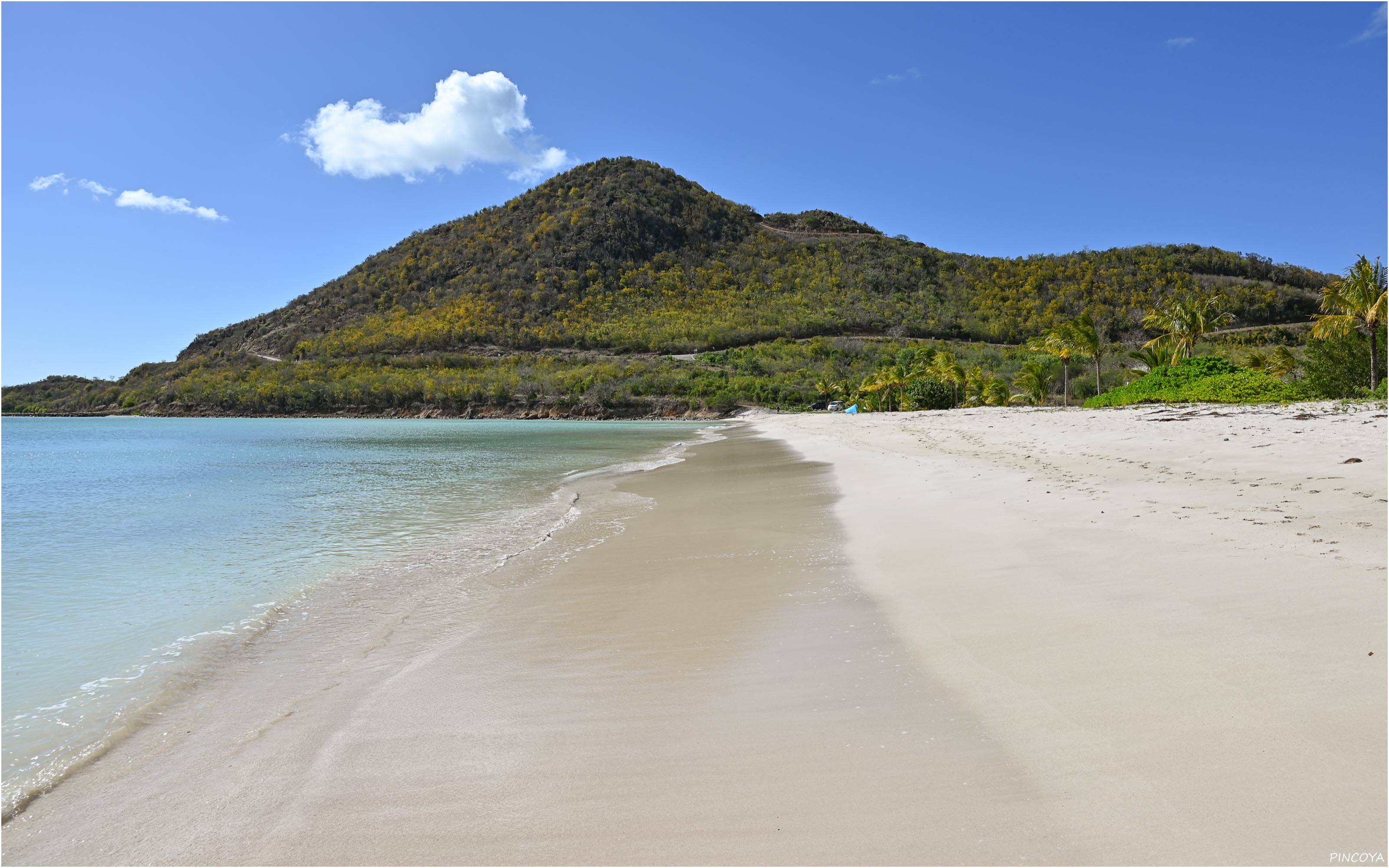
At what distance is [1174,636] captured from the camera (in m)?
3.76

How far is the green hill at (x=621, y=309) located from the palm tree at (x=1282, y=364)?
4396 cm

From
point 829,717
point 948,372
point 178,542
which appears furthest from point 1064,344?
point 829,717

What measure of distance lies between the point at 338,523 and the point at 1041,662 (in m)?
9.84

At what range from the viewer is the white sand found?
229 centimetres

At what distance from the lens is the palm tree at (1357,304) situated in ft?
70.0

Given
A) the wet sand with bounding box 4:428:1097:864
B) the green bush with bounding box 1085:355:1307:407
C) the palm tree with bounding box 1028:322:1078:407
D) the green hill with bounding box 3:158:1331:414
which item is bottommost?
the wet sand with bounding box 4:428:1097:864

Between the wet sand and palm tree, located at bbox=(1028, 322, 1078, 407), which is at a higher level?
palm tree, located at bbox=(1028, 322, 1078, 407)

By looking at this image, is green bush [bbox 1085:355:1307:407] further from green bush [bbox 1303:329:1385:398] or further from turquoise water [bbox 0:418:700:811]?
turquoise water [bbox 0:418:700:811]

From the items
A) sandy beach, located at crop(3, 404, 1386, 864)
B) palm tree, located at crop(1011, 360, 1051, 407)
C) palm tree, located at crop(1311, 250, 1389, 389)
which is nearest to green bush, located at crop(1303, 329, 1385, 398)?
palm tree, located at crop(1311, 250, 1389, 389)

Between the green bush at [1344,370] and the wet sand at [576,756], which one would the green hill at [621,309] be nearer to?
the green bush at [1344,370]

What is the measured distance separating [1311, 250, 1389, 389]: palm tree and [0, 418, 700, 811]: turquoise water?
2253cm

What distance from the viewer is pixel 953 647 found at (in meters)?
4.02

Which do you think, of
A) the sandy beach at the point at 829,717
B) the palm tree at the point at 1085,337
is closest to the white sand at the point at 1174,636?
the sandy beach at the point at 829,717

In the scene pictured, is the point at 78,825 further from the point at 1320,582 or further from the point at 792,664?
the point at 1320,582
